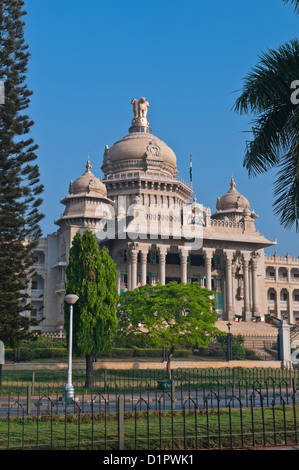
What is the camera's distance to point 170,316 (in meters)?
33.3

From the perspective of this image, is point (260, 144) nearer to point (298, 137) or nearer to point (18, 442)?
point (298, 137)

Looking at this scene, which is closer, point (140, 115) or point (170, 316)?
point (170, 316)

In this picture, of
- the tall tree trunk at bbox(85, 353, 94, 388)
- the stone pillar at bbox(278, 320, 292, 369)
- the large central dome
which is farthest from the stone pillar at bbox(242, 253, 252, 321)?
the tall tree trunk at bbox(85, 353, 94, 388)

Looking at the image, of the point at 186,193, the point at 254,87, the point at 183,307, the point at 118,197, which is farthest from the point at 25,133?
the point at 186,193

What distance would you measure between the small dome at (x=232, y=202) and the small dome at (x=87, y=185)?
624 inches

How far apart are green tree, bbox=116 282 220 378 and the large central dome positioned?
1403 inches

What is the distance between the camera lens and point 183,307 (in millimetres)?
33750

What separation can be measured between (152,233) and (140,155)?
18.0 meters

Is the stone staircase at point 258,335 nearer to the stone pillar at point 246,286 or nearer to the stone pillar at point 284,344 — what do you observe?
the stone pillar at point 284,344

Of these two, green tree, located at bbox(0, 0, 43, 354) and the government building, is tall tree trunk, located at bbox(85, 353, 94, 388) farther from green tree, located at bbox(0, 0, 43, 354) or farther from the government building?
the government building

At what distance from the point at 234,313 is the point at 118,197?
1920cm

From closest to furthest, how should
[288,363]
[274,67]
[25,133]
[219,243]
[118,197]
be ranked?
[274,67], [25,133], [288,363], [219,243], [118,197]

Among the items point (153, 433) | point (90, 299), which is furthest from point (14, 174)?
point (153, 433)

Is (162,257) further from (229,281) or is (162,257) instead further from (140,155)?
(140,155)
